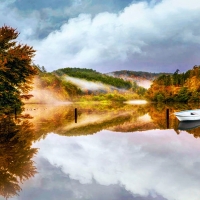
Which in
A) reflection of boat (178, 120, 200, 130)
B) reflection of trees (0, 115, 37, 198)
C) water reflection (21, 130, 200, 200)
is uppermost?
reflection of trees (0, 115, 37, 198)

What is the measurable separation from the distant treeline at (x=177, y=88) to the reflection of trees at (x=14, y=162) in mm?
51294

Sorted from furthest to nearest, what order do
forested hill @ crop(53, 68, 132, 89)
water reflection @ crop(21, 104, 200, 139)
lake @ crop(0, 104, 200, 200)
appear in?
forested hill @ crop(53, 68, 132, 89)
water reflection @ crop(21, 104, 200, 139)
lake @ crop(0, 104, 200, 200)

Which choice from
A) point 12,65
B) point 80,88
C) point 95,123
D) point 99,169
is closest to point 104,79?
point 80,88

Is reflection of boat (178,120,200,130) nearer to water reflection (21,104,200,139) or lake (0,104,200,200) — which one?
water reflection (21,104,200,139)

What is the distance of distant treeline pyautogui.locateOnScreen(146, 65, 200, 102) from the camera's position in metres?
60.7

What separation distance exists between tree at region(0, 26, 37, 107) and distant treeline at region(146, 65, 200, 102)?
3950cm

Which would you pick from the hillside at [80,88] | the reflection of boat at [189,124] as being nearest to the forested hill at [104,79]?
the hillside at [80,88]

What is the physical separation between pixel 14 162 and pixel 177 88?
2287 inches

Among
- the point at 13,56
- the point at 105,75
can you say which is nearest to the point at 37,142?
the point at 13,56

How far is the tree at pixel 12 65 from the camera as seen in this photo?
2552 centimetres

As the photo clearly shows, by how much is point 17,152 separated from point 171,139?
6.31 m

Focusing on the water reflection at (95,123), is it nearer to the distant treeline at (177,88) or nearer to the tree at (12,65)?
the tree at (12,65)

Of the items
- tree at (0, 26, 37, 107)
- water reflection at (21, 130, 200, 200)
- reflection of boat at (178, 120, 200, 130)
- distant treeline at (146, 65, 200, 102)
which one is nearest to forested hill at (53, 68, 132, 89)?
distant treeline at (146, 65, 200, 102)

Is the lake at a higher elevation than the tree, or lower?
lower
